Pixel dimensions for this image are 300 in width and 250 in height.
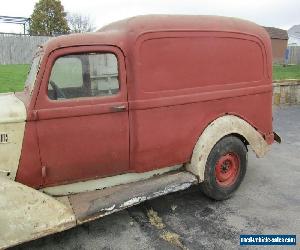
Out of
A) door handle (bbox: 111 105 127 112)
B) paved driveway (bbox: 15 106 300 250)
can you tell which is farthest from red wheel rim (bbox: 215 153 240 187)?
door handle (bbox: 111 105 127 112)

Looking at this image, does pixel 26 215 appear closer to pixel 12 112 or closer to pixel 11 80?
pixel 12 112

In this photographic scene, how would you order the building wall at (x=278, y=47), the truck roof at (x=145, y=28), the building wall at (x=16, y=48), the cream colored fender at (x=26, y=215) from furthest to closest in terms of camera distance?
the building wall at (x=278, y=47)
the building wall at (x=16, y=48)
the truck roof at (x=145, y=28)
the cream colored fender at (x=26, y=215)

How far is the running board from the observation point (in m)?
3.77

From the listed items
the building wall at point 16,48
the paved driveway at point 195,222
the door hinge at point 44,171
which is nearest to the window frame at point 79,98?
the door hinge at point 44,171

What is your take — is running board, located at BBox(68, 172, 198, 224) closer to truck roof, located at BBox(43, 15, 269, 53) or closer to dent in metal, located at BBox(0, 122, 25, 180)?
dent in metal, located at BBox(0, 122, 25, 180)

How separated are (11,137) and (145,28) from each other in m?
1.86

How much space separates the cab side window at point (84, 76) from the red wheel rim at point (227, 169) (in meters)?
1.79

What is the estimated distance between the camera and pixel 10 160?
367cm

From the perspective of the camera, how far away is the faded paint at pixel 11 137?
11.8 ft

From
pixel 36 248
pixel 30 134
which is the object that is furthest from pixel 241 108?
pixel 36 248

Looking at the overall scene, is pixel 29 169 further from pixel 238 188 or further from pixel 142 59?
pixel 238 188

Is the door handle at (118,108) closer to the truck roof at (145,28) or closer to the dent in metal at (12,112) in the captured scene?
the truck roof at (145,28)

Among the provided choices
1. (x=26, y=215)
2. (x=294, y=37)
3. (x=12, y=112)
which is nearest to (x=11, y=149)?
(x=12, y=112)

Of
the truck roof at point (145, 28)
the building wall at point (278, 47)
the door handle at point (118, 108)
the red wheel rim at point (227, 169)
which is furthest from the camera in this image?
the building wall at point (278, 47)
